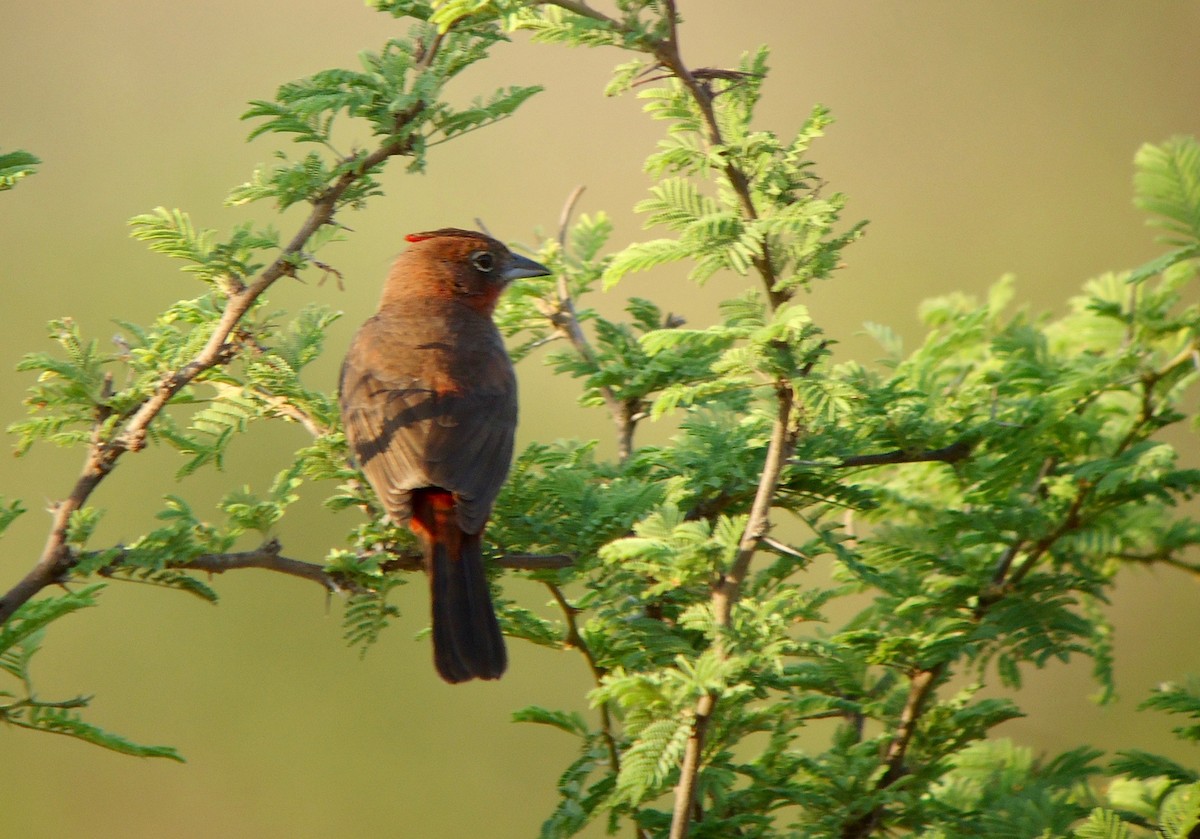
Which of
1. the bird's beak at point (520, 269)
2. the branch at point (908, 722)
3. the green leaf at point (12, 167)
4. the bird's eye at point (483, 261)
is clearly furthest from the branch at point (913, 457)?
the bird's eye at point (483, 261)

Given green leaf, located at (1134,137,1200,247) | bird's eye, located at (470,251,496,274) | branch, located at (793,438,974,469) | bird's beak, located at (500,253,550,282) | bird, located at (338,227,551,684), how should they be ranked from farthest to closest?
bird's eye, located at (470,251,496,274) < bird's beak, located at (500,253,550,282) < bird, located at (338,227,551,684) < green leaf, located at (1134,137,1200,247) < branch, located at (793,438,974,469)

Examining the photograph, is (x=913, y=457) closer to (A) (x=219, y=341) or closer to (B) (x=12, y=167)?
(A) (x=219, y=341)

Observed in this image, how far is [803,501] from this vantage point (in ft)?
9.77

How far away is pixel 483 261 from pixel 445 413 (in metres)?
1.09

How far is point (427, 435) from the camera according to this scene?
3.75m

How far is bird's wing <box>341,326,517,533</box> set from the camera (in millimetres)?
3422

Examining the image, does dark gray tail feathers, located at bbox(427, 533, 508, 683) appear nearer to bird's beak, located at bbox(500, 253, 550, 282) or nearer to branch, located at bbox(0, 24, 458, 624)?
branch, located at bbox(0, 24, 458, 624)

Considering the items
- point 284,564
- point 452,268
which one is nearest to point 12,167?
point 284,564

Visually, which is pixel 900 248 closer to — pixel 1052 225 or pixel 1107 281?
pixel 1052 225

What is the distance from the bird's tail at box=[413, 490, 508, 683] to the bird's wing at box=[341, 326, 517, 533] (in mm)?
100

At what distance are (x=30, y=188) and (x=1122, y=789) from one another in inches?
309

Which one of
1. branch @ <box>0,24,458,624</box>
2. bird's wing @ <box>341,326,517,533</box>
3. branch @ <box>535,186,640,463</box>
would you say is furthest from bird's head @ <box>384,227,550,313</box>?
branch @ <box>0,24,458,624</box>

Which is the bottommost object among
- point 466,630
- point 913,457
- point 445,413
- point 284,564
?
point 284,564

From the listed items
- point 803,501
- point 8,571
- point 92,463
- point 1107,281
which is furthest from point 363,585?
point 8,571
